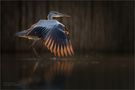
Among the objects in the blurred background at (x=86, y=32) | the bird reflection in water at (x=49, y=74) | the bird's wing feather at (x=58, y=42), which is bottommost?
the bird reflection in water at (x=49, y=74)

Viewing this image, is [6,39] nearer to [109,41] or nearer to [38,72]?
[38,72]

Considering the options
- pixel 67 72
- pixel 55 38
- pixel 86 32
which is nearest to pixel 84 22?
pixel 86 32

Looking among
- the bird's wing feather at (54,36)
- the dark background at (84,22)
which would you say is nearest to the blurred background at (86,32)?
the dark background at (84,22)

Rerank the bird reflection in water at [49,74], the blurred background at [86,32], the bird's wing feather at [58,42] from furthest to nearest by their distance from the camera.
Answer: the blurred background at [86,32] → the bird reflection in water at [49,74] → the bird's wing feather at [58,42]

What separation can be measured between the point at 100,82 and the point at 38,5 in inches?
62.6

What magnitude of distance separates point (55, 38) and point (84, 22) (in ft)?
18.7

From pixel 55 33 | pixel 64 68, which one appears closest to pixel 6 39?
pixel 64 68

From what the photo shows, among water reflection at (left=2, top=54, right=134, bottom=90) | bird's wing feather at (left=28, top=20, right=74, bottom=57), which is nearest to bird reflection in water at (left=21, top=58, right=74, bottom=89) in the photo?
water reflection at (left=2, top=54, right=134, bottom=90)

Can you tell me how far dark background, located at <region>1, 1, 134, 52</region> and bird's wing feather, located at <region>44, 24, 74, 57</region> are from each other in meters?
5.18

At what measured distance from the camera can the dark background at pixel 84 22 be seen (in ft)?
31.1

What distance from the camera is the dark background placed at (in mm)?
9477

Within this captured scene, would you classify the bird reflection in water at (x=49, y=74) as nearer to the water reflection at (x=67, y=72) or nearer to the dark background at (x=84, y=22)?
the water reflection at (x=67, y=72)

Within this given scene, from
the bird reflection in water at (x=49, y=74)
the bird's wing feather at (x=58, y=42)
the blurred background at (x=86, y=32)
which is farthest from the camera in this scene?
the blurred background at (x=86, y=32)

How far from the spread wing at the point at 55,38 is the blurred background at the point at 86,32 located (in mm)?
5058
